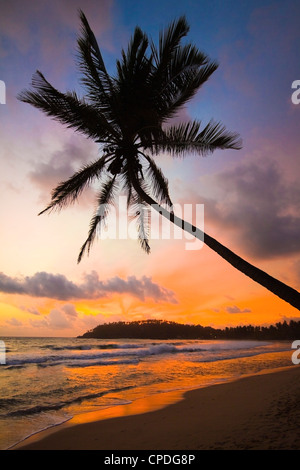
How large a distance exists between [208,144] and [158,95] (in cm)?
223

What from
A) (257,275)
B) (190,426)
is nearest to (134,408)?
(190,426)

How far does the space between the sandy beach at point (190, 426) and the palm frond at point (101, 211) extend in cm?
507

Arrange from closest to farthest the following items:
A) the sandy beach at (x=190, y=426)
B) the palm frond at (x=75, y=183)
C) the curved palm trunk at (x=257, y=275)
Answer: the sandy beach at (x=190, y=426) → the curved palm trunk at (x=257, y=275) → the palm frond at (x=75, y=183)

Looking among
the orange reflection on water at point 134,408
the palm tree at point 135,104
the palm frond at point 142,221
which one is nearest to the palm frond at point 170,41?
the palm tree at point 135,104

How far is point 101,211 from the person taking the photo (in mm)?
10062

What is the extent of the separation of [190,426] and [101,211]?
7039 millimetres

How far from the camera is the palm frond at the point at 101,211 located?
9.92 m

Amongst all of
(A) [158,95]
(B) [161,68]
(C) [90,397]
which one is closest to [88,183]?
(A) [158,95]

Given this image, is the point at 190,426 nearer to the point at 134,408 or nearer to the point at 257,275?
the point at 134,408

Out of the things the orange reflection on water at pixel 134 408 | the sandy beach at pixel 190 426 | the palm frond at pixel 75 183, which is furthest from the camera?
the palm frond at pixel 75 183

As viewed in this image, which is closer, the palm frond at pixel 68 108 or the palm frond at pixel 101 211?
the palm frond at pixel 68 108

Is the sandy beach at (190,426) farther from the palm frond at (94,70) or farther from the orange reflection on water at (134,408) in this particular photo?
the palm frond at (94,70)

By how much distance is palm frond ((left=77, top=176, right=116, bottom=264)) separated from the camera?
32.6ft

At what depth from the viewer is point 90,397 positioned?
25.9ft
